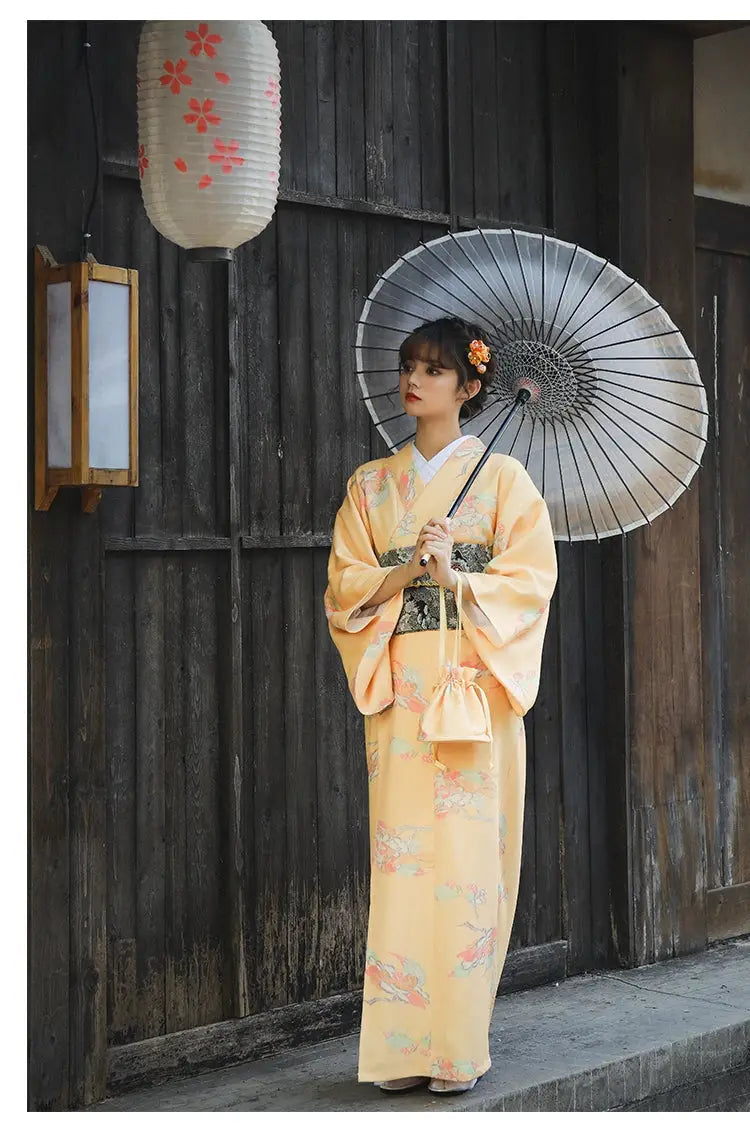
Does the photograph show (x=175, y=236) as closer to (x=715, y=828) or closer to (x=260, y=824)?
(x=260, y=824)

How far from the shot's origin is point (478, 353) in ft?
13.6

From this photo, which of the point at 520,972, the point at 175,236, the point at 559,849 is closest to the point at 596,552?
the point at 559,849

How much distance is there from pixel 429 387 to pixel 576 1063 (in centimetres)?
201

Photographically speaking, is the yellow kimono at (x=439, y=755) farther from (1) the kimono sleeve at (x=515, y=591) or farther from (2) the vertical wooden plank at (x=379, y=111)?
(2) the vertical wooden plank at (x=379, y=111)

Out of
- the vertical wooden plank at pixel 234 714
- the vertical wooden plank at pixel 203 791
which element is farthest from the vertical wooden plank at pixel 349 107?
the vertical wooden plank at pixel 203 791

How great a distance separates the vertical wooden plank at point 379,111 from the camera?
199 inches

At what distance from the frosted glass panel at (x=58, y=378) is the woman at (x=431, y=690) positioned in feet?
2.68

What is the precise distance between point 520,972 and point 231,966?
1.25 meters

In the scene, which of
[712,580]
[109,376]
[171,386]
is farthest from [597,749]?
[109,376]

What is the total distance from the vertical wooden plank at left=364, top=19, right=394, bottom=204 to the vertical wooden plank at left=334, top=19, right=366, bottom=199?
0.02 meters

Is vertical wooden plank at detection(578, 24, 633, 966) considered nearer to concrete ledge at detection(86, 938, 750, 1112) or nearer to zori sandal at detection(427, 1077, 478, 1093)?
concrete ledge at detection(86, 938, 750, 1112)

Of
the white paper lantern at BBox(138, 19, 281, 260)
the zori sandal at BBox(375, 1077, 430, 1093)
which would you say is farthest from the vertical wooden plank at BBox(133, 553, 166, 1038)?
the white paper lantern at BBox(138, 19, 281, 260)

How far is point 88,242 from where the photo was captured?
4.15m

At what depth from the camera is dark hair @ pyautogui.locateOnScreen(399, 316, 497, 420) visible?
418cm
